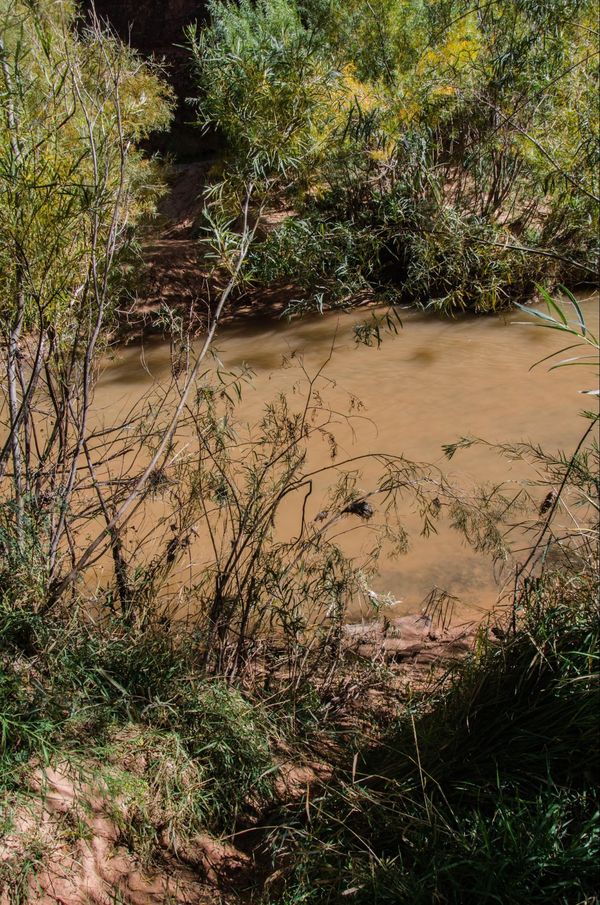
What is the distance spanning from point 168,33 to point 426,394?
46.2 ft

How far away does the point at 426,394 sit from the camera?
709 centimetres

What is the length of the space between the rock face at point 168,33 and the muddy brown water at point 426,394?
8.81 meters

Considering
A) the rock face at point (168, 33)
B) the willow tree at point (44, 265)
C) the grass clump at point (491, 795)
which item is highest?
the rock face at point (168, 33)

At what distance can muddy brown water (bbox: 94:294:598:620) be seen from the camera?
13.8 ft

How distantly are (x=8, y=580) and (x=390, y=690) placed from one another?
1.38 metres

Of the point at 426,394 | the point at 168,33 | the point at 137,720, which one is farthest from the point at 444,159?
the point at 168,33

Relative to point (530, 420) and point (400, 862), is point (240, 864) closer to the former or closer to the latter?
point (400, 862)

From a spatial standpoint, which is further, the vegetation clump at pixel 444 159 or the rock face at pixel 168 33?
the rock face at pixel 168 33

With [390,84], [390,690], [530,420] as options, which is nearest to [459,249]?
[530,420]

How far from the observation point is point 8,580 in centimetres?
219

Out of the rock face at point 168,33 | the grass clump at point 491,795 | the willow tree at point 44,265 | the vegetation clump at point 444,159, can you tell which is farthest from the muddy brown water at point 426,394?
the rock face at point 168,33

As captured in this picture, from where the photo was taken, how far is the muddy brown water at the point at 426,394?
4.21 meters

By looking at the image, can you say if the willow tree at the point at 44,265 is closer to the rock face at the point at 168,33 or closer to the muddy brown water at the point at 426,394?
the muddy brown water at the point at 426,394

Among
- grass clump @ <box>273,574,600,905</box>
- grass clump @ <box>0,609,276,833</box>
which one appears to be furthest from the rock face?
grass clump @ <box>273,574,600,905</box>
